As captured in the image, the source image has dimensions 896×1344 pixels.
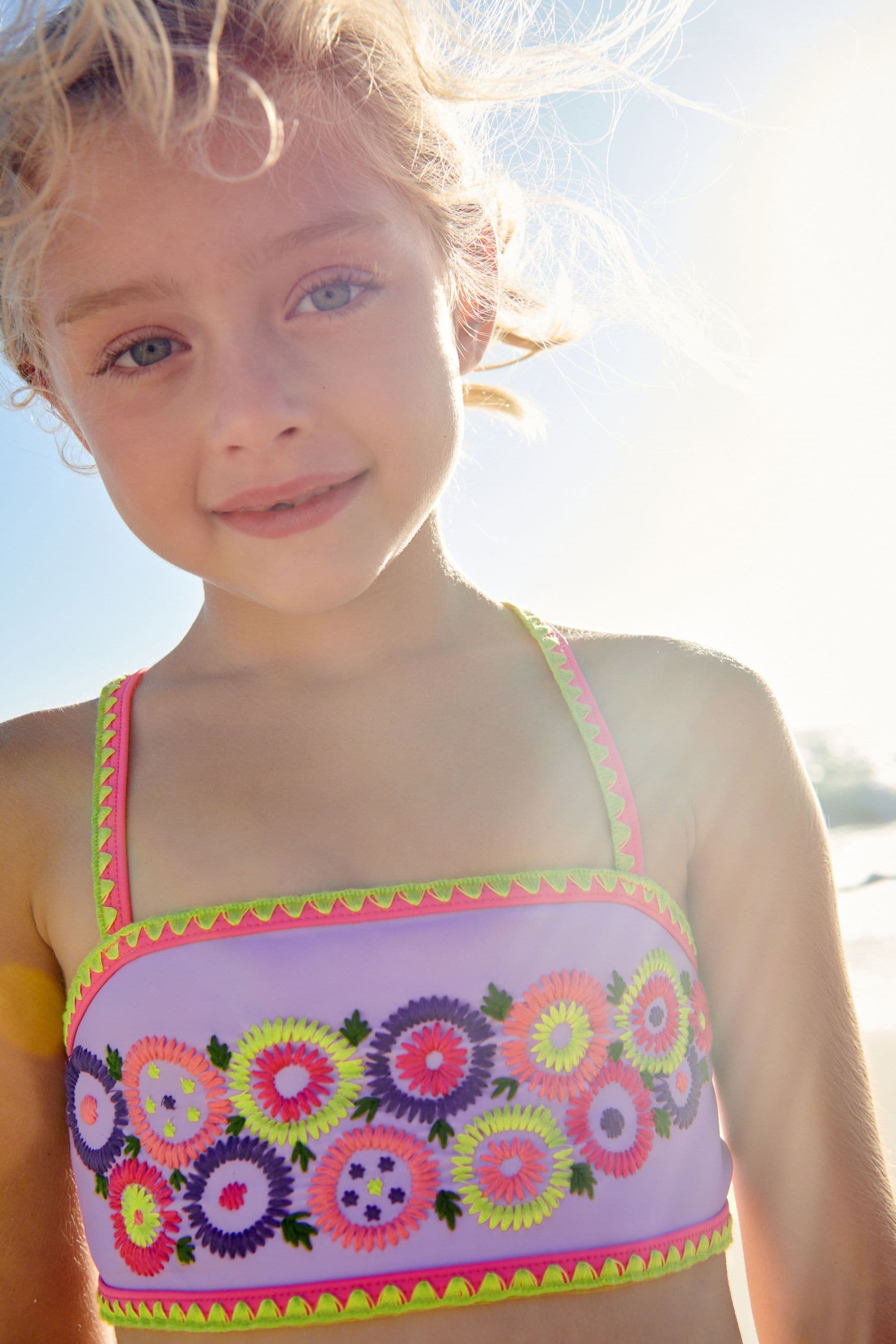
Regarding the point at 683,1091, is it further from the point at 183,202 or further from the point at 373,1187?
the point at 183,202

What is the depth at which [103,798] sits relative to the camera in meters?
1.45

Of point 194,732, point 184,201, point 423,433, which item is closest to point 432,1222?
point 194,732

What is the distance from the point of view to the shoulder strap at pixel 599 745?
1.37 m

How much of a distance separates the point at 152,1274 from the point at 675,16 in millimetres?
1908

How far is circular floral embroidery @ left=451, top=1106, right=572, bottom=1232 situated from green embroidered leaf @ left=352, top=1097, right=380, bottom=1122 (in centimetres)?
11

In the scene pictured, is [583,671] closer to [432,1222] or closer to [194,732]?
[194,732]

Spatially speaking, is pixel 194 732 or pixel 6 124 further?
pixel 194 732

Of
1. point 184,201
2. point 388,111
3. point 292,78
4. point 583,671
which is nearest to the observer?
point 184,201

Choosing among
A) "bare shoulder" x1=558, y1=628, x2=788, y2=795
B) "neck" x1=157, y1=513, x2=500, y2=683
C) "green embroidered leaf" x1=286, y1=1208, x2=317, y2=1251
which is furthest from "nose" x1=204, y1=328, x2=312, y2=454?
"green embroidered leaf" x1=286, y1=1208, x2=317, y2=1251

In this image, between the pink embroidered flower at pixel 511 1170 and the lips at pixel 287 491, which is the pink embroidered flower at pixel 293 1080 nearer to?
the pink embroidered flower at pixel 511 1170

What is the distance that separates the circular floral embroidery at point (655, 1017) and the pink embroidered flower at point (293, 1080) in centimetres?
38

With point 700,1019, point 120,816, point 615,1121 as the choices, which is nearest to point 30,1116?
point 120,816

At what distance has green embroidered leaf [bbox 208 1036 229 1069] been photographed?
127 cm

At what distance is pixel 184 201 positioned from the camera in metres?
1.23
